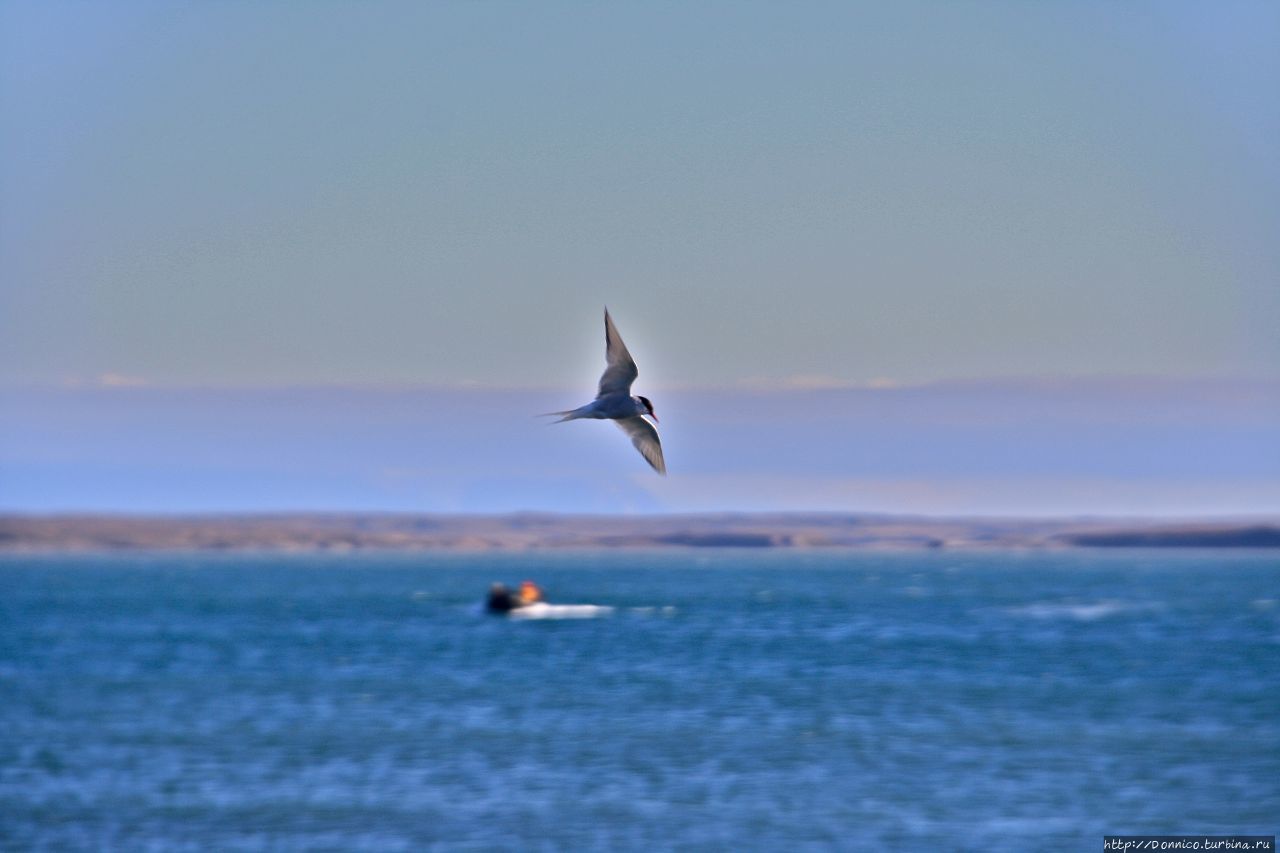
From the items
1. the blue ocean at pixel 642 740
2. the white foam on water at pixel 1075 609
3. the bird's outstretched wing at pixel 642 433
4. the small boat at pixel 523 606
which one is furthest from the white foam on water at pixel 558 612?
the bird's outstretched wing at pixel 642 433

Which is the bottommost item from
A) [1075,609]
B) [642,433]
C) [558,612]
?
[1075,609]

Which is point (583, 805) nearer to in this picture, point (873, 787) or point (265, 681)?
point (873, 787)

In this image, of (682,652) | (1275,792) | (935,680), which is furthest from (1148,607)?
(1275,792)

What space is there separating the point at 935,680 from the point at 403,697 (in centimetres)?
2277

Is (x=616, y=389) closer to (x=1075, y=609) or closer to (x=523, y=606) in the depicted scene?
(x=523, y=606)

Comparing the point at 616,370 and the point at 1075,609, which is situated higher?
the point at 616,370

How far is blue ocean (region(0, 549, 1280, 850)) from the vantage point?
43.9m

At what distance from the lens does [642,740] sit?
Result: 188 feet

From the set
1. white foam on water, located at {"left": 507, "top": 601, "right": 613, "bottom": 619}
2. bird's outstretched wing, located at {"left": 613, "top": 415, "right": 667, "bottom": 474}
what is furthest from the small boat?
bird's outstretched wing, located at {"left": 613, "top": 415, "right": 667, "bottom": 474}

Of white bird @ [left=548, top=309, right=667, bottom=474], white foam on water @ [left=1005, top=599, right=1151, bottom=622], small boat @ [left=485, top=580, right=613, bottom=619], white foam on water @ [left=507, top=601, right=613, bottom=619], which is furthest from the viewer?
white foam on water @ [left=1005, top=599, right=1151, bottom=622]

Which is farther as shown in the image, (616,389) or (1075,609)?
(1075,609)

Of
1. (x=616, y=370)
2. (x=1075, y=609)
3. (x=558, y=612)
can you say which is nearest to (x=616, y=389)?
(x=616, y=370)

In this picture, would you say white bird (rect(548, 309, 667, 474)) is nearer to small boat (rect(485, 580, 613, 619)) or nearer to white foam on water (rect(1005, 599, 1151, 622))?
small boat (rect(485, 580, 613, 619))

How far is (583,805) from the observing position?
150ft
